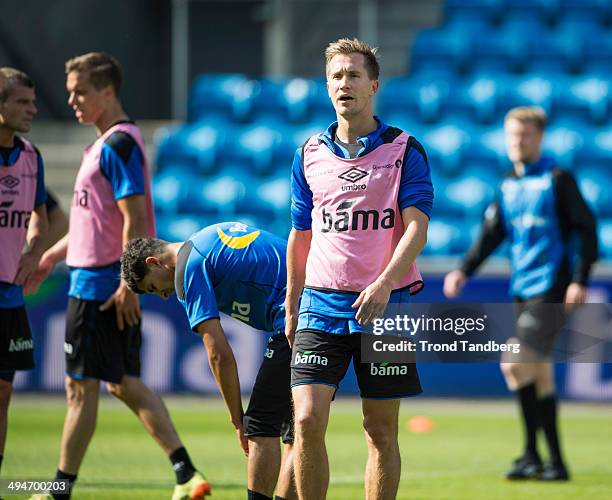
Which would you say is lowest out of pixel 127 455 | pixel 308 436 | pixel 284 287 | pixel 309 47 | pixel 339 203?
pixel 127 455

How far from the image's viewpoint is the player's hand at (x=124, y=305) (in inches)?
242

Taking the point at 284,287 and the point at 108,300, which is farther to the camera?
the point at 108,300

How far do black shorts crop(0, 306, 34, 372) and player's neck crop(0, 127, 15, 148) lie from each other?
0.86 m

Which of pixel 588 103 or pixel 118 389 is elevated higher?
pixel 588 103

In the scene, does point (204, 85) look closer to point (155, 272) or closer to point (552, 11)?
point (552, 11)

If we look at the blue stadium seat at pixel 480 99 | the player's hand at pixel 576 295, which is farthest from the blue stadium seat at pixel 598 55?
the player's hand at pixel 576 295

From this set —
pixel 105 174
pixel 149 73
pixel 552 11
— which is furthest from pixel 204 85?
pixel 105 174

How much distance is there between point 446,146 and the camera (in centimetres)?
1443

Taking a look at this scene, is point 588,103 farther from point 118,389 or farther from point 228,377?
point 228,377

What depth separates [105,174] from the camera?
20.6 feet

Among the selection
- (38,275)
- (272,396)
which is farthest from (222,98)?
(272,396)

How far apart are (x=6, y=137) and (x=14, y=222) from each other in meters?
0.45

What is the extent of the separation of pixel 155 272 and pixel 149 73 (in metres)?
11.4

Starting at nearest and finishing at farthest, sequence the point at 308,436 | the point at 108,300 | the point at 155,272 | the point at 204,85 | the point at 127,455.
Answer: the point at 308,436 → the point at 155,272 → the point at 108,300 → the point at 127,455 → the point at 204,85
